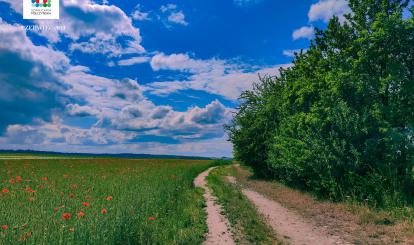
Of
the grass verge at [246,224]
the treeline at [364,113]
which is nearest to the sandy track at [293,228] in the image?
the grass verge at [246,224]

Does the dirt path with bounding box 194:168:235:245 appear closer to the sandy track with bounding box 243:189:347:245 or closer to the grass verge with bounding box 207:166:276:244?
the grass verge with bounding box 207:166:276:244

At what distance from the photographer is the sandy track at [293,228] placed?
Answer: 28.8ft

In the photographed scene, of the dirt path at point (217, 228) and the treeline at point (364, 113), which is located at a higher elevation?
the treeline at point (364, 113)

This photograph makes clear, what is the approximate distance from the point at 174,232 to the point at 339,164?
28.1 ft

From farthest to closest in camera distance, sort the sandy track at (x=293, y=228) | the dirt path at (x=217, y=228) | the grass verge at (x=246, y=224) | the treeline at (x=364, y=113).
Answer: the treeline at (x=364, y=113) < the sandy track at (x=293, y=228) < the grass verge at (x=246, y=224) < the dirt path at (x=217, y=228)

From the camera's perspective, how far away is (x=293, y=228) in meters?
10.2

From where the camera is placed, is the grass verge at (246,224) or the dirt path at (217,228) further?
the grass verge at (246,224)

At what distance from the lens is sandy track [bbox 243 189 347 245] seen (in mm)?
8789

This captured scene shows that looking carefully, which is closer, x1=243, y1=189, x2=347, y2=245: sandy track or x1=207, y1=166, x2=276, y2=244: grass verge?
x1=207, y1=166, x2=276, y2=244: grass verge

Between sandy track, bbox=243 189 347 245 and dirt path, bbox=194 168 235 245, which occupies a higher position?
dirt path, bbox=194 168 235 245

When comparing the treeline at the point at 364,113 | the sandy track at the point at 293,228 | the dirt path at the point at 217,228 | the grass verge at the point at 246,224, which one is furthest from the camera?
the treeline at the point at 364,113

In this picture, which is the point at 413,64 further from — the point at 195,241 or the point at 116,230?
the point at 116,230

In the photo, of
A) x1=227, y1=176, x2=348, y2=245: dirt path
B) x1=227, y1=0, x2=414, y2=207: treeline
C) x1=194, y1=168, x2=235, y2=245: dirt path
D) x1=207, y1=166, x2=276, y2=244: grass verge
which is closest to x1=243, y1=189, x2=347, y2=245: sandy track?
x1=227, y1=176, x2=348, y2=245: dirt path

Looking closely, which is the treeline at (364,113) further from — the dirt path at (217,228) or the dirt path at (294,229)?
the dirt path at (217,228)
